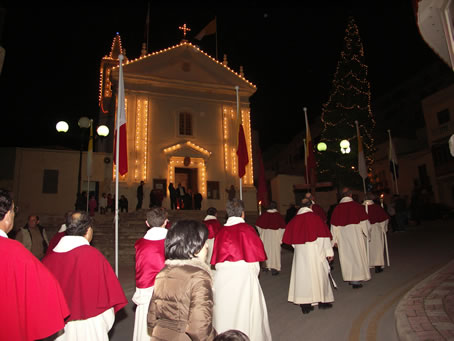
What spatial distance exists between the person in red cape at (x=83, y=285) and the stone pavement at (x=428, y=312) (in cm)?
385

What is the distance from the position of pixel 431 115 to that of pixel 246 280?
114 feet

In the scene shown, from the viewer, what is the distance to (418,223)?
811 inches

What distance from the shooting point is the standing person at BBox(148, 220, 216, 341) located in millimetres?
2684

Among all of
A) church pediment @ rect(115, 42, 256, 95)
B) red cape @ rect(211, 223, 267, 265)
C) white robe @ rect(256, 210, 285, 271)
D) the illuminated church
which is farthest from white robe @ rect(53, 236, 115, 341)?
church pediment @ rect(115, 42, 256, 95)

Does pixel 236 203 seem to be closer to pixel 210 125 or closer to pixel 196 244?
pixel 196 244

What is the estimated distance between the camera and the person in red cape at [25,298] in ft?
7.54

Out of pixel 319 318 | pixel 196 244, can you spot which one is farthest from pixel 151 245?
pixel 319 318

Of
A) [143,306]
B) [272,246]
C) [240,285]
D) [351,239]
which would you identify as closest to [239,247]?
[240,285]

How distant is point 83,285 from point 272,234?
30.2 ft

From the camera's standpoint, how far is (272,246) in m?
11.9

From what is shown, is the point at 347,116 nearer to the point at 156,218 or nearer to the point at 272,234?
the point at 272,234

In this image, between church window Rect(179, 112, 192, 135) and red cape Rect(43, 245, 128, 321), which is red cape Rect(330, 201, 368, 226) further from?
church window Rect(179, 112, 192, 135)

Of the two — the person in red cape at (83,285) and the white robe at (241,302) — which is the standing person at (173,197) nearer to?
the white robe at (241,302)

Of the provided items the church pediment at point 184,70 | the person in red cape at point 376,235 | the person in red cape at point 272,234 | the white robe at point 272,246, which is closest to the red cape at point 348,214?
the person in red cape at point 376,235
